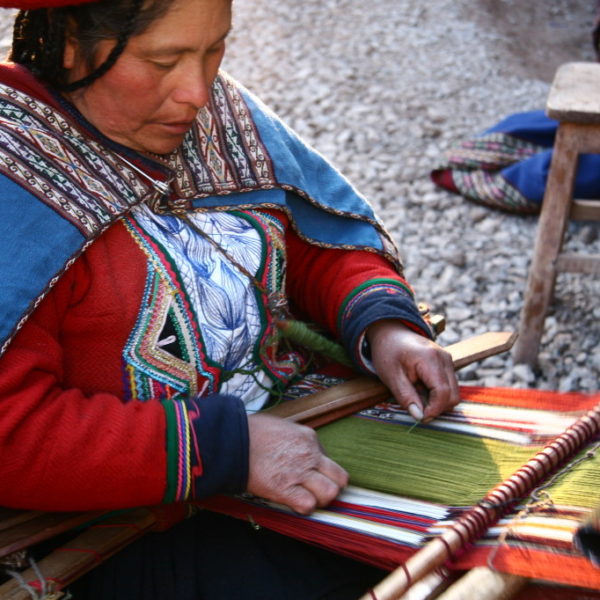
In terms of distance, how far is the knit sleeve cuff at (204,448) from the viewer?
1.42 metres

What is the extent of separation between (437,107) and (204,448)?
14.3 feet

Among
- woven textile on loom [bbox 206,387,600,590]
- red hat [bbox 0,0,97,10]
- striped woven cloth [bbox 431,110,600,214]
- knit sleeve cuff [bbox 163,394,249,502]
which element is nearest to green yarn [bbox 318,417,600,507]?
woven textile on loom [bbox 206,387,600,590]

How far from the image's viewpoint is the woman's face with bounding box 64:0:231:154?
142 cm

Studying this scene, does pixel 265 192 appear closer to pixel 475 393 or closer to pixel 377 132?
pixel 475 393

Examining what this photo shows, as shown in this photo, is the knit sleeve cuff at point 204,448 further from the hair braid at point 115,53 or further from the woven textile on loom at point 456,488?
the hair braid at point 115,53

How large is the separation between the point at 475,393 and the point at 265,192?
2.12 ft

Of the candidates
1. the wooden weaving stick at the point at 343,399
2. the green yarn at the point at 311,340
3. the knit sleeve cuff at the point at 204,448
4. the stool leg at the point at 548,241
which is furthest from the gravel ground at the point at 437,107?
the knit sleeve cuff at the point at 204,448

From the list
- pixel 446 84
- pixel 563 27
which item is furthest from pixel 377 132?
pixel 563 27

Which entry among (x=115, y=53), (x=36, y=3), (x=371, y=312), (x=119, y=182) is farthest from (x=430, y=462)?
(x=36, y=3)

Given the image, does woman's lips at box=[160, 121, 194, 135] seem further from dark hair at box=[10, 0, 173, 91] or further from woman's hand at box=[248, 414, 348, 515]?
woman's hand at box=[248, 414, 348, 515]

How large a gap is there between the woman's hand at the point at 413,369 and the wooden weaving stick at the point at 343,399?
4 centimetres

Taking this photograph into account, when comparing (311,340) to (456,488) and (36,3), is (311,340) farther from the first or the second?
(36,3)

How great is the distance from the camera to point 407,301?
6.23 feet

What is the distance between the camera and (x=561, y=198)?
10.1 ft
